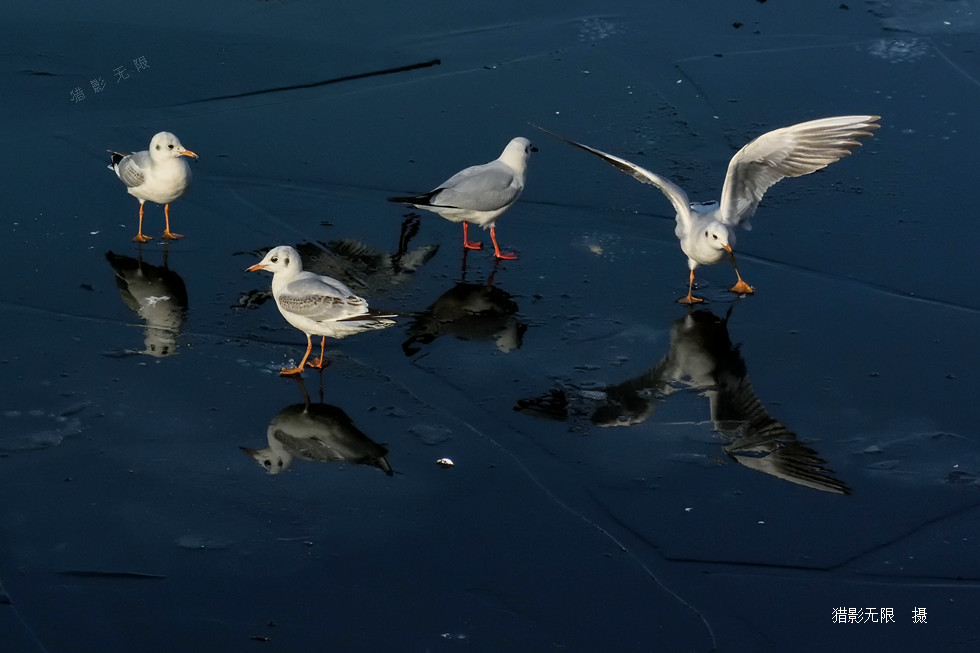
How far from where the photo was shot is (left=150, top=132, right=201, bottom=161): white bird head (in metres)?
9.34

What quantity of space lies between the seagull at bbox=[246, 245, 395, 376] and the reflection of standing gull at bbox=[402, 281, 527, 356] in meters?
0.48

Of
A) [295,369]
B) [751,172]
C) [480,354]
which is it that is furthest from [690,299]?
[295,369]

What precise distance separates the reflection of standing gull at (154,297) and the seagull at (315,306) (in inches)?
30.3

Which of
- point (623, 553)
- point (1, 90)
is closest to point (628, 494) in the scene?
point (623, 553)

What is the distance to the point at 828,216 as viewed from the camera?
32.4 ft

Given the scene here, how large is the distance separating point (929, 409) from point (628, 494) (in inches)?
83.0

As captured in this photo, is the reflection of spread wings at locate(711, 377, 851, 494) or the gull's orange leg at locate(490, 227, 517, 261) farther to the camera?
the gull's orange leg at locate(490, 227, 517, 261)

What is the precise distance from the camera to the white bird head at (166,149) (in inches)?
368

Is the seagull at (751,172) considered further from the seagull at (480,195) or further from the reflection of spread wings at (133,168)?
the reflection of spread wings at (133,168)

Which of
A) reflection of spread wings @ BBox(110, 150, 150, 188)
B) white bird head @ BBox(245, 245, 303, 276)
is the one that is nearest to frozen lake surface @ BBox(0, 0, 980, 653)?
reflection of spread wings @ BBox(110, 150, 150, 188)

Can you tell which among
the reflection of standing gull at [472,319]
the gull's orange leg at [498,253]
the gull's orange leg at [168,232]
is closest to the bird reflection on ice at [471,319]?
the reflection of standing gull at [472,319]

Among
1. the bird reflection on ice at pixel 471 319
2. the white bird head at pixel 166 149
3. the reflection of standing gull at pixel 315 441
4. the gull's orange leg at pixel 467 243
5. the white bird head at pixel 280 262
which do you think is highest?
the white bird head at pixel 166 149

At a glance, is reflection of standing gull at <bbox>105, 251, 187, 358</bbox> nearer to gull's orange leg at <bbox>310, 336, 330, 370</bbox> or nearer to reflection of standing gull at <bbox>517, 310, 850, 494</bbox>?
gull's orange leg at <bbox>310, 336, 330, 370</bbox>

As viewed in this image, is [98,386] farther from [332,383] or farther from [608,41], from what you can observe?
[608,41]
